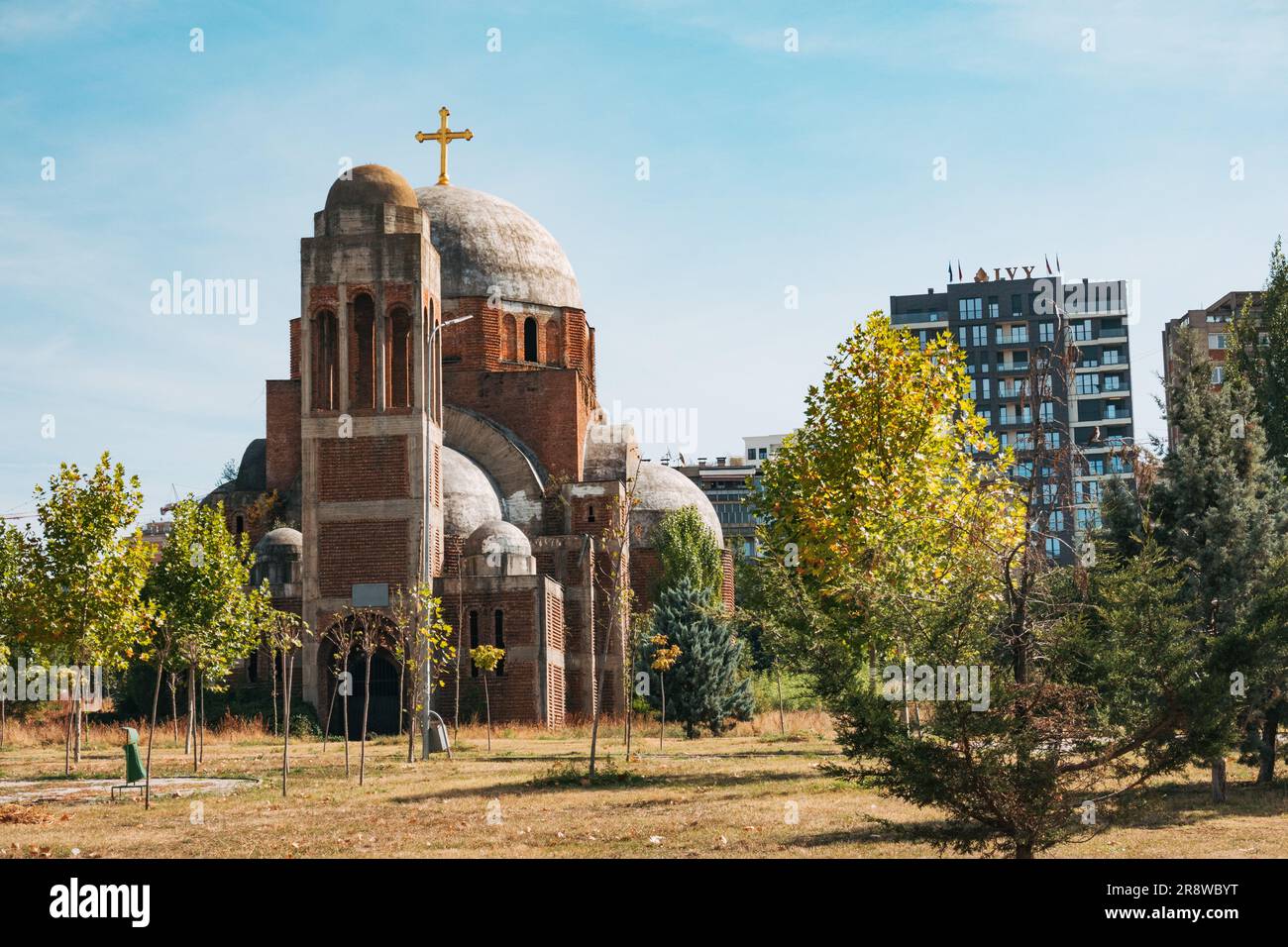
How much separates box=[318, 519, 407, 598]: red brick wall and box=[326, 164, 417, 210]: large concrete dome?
10.1 metres

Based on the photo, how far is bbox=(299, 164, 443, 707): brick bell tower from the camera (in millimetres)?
48562

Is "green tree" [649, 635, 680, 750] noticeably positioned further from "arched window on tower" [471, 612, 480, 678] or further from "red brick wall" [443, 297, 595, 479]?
"red brick wall" [443, 297, 595, 479]

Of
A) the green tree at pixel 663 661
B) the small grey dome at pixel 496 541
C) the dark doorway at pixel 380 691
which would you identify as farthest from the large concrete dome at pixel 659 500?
the dark doorway at pixel 380 691

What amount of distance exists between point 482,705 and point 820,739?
45.0ft

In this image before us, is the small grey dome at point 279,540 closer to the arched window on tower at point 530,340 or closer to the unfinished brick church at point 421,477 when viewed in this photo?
the unfinished brick church at point 421,477

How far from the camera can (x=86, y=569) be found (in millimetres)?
29750

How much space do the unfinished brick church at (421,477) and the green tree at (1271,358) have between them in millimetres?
17894

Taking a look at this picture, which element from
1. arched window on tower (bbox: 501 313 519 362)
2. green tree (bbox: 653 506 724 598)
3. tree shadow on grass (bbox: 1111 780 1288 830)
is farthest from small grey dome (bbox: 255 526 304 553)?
tree shadow on grass (bbox: 1111 780 1288 830)

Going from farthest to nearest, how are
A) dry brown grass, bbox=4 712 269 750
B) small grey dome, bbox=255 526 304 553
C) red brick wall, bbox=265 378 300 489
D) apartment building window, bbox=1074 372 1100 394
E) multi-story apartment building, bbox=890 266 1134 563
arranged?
apartment building window, bbox=1074 372 1100 394 → multi-story apartment building, bbox=890 266 1134 563 → red brick wall, bbox=265 378 300 489 → small grey dome, bbox=255 526 304 553 → dry brown grass, bbox=4 712 269 750

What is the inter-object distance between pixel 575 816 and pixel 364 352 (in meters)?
32.4

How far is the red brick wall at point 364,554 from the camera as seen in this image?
48500mm

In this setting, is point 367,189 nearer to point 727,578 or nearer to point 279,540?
point 279,540
